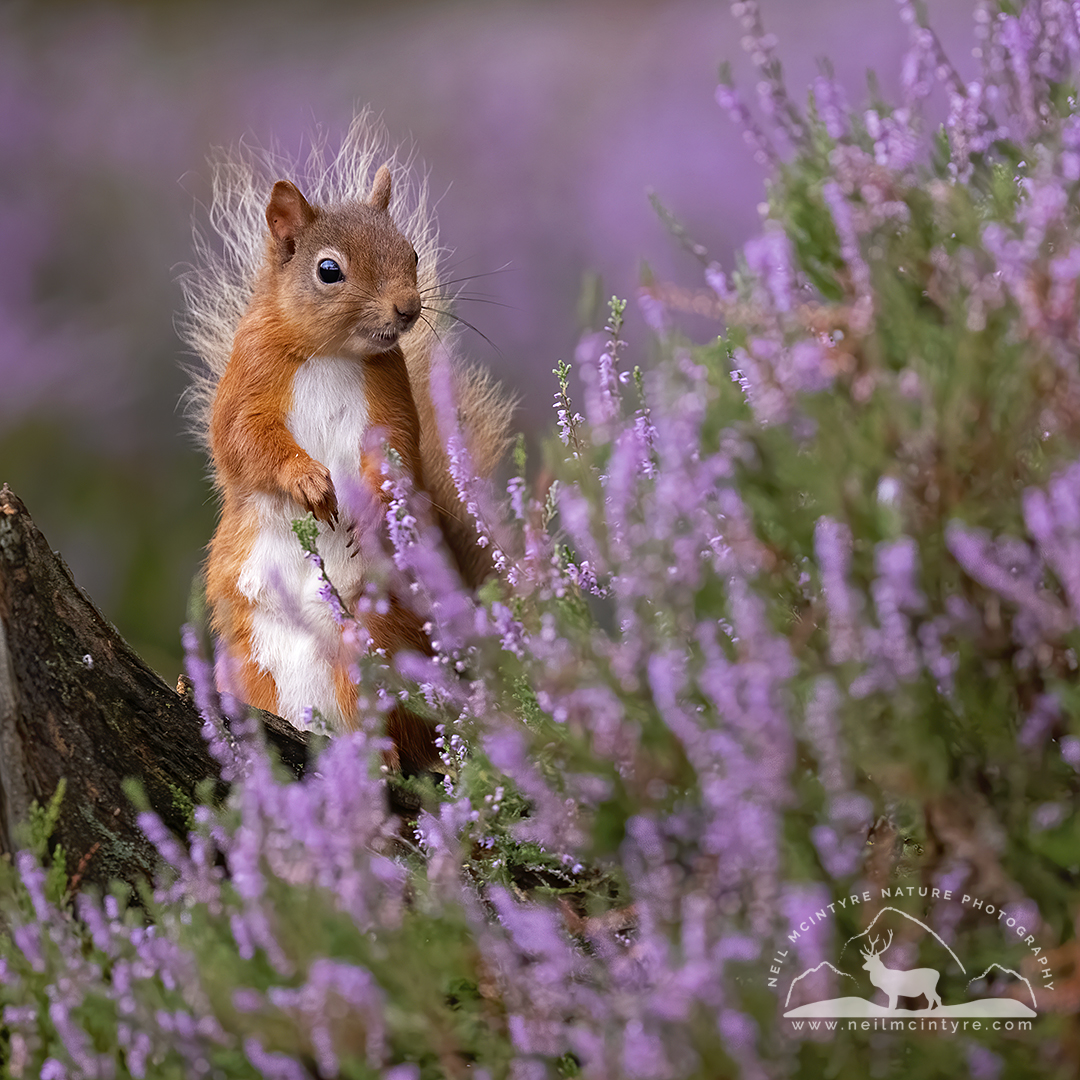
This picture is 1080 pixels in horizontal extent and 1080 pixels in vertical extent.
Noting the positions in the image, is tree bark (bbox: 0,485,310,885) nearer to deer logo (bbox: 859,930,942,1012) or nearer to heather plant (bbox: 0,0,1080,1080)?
heather plant (bbox: 0,0,1080,1080)

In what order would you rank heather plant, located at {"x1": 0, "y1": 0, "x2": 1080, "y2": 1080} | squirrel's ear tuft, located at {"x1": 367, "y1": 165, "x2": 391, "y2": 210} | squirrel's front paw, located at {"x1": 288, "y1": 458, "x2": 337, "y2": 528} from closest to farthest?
1. heather plant, located at {"x1": 0, "y1": 0, "x2": 1080, "y2": 1080}
2. squirrel's front paw, located at {"x1": 288, "y1": 458, "x2": 337, "y2": 528}
3. squirrel's ear tuft, located at {"x1": 367, "y1": 165, "x2": 391, "y2": 210}

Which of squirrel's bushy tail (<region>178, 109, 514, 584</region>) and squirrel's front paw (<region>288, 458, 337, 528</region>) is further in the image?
squirrel's bushy tail (<region>178, 109, 514, 584</region>)

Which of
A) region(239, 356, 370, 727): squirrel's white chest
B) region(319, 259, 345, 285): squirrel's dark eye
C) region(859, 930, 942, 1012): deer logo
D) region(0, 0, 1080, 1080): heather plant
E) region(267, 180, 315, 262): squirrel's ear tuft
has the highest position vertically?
region(267, 180, 315, 262): squirrel's ear tuft

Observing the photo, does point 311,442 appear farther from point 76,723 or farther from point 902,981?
point 902,981

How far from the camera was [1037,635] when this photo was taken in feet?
2.41

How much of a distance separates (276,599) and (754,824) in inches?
47.1

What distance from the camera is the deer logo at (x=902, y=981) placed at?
755mm

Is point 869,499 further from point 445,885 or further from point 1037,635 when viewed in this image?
point 445,885

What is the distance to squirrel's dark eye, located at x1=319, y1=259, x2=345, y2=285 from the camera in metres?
1.77

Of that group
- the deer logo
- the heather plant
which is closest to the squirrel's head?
the heather plant

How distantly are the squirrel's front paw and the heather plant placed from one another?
759 mm

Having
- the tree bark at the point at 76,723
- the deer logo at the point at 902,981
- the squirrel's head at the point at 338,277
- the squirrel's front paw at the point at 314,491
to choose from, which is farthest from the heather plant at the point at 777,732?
the squirrel's head at the point at 338,277

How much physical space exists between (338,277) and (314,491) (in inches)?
13.6

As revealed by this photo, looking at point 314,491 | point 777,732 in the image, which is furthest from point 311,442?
point 777,732
